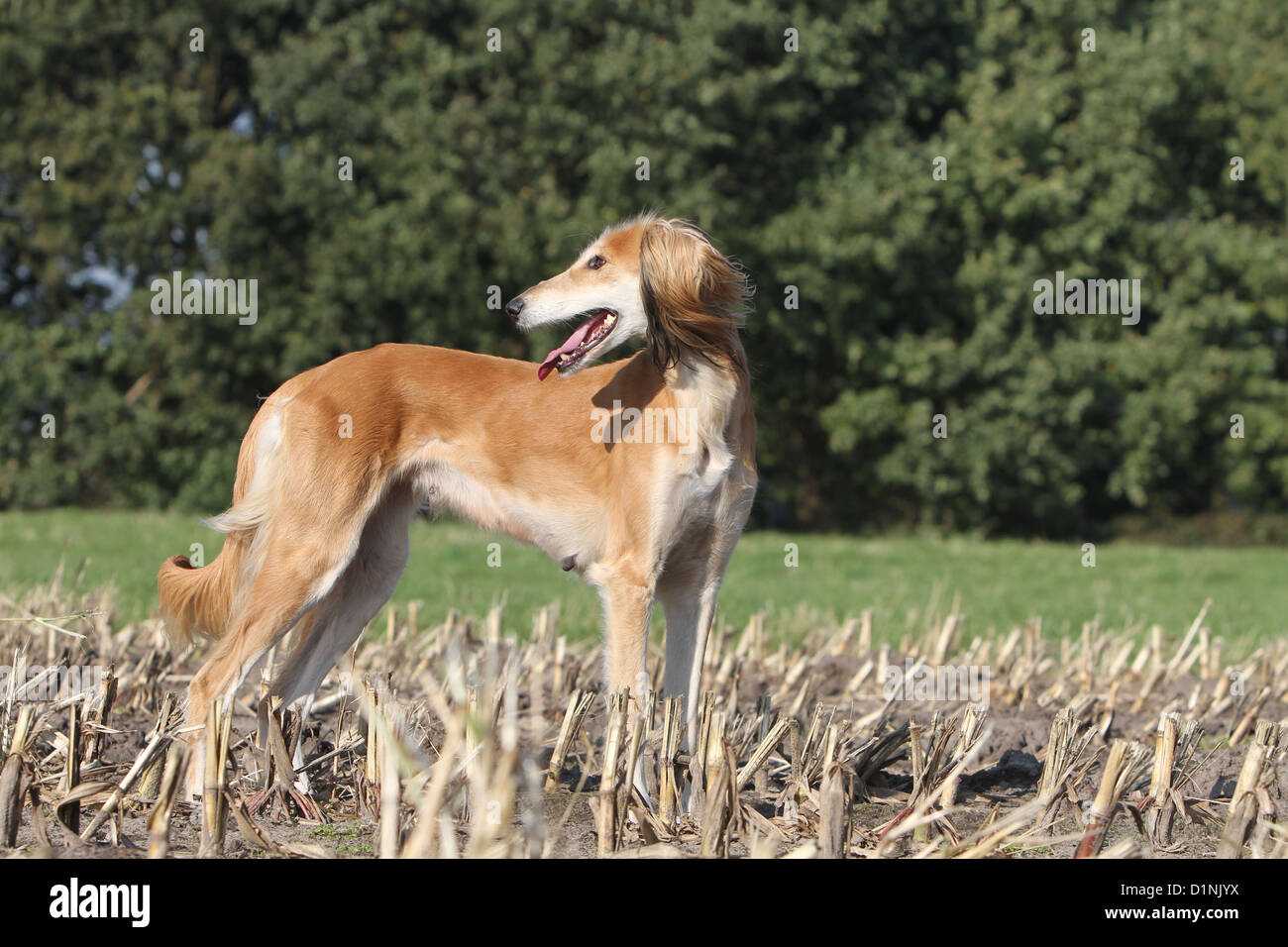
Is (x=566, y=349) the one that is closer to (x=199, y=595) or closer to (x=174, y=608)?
(x=199, y=595)

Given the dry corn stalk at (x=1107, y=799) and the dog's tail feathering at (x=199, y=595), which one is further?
the dog's tail feathering at (x=199, y=595)

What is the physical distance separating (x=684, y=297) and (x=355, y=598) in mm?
1845

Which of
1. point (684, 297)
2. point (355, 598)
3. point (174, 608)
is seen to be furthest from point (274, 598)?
point (684, 297)

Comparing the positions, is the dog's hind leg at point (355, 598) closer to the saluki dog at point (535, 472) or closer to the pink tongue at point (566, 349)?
the saluki dog at point (535, 472)

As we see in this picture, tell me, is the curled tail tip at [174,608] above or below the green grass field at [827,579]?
above

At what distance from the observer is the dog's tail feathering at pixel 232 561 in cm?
483

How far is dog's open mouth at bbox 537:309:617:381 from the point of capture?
4727mm

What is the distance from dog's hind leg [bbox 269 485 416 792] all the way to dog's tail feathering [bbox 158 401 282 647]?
34 cm

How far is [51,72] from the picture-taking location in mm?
24594

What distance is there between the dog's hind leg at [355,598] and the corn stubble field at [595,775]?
207 mm

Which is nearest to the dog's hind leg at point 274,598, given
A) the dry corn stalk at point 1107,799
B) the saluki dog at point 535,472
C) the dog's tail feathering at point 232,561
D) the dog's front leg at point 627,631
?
the saluki dog at point 535,472

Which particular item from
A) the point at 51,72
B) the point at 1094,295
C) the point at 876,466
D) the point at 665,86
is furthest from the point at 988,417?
the point at 51,72

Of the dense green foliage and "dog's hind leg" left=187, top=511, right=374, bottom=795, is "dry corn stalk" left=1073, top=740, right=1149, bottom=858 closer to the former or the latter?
"dog's hind leg" left=187, top=511, right=374, bottom=795
